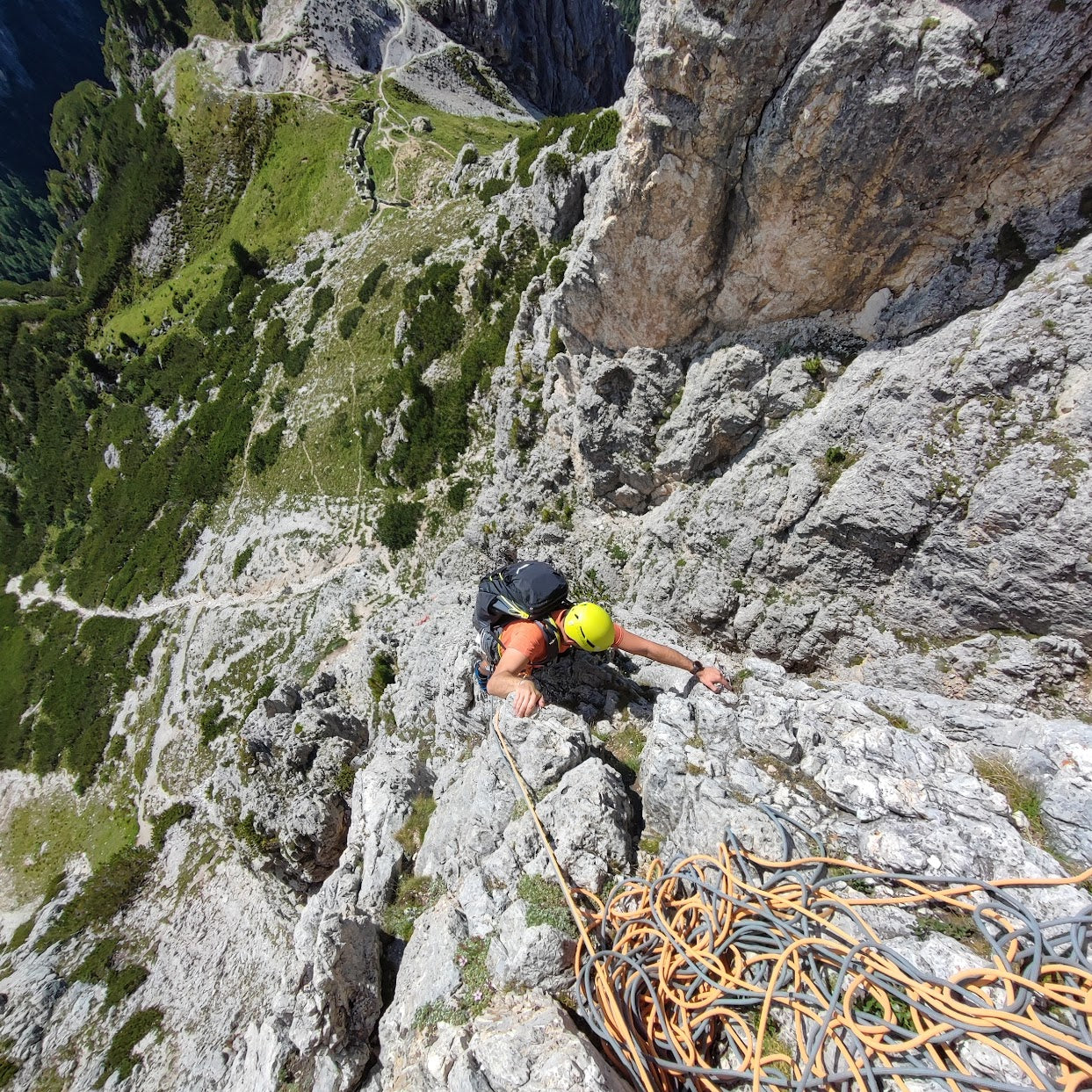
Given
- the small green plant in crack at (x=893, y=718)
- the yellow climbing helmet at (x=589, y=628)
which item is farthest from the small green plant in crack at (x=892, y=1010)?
the yellow climbing helmet at (x=589, y=628)

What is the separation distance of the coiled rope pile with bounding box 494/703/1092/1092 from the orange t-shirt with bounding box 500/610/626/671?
3.43 metres

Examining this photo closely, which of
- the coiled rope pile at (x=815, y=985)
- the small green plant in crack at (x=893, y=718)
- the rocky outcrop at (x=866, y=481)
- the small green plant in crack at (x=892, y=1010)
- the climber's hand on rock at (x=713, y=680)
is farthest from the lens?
the climber's hand on rock at (x=713, y=680)

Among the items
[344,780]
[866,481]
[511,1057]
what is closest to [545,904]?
[511,1057]

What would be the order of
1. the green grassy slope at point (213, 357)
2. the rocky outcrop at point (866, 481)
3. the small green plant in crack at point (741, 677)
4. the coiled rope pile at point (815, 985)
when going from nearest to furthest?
the coiled rope pile at point (815, 985) < the rocky outcrop at point (866, 481) < the small green plant in crack at point (741, 677) < the green grassy slope at point (213, 357)

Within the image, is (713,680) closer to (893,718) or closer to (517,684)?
(893,718)

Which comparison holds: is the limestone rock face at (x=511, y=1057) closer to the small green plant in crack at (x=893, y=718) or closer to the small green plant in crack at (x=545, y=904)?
the small green plant in crack at (x=545, y=904)

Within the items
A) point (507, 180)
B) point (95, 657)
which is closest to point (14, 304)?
point (95, 657)

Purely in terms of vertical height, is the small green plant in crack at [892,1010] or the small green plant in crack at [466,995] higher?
the small green plant in crack at [892,1010]

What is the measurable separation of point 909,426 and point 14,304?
119 meters

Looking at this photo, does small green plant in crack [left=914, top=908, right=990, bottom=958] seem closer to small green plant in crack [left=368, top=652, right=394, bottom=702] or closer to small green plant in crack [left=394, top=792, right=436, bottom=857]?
small green plant in crack [left=394, top=792, right=436, bottom=857]

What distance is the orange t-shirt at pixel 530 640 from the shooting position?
941cm

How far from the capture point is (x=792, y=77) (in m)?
10.6

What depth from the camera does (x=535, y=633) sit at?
9508mm

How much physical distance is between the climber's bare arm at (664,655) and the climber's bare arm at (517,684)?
190 cm
